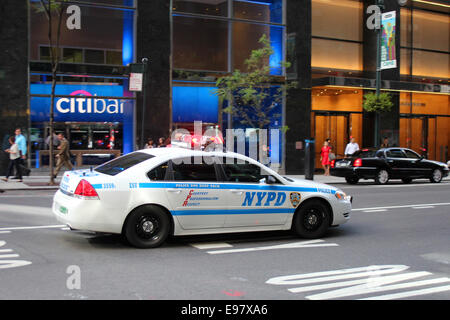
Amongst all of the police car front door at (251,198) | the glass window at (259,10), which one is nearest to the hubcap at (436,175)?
the glass window at (259,10)

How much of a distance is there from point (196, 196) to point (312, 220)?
7.30 ft

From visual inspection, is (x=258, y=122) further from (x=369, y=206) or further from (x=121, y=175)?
(x=121, y=175)

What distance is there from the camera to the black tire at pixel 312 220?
911 centimetres

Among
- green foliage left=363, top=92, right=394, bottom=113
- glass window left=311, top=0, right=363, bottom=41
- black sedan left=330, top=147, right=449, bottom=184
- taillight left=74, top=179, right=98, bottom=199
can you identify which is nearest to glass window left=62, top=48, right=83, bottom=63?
black sedan left=330, top=147, right=449, bottom=184

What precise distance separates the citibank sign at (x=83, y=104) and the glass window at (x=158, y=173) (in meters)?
14.2

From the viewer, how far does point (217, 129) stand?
23781 mm

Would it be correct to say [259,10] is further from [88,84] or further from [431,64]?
[431,64]

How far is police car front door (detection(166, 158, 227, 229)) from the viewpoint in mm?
8156

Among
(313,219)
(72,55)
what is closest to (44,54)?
(72,55)

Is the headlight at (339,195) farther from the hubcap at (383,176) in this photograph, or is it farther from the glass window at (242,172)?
the hubcap at (383,176)

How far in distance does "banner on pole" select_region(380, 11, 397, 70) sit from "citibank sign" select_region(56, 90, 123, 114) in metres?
12.4

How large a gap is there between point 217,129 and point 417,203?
11.1 m

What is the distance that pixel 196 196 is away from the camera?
27.2ft

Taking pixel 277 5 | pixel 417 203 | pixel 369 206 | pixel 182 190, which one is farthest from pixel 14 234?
pixel 277 5
